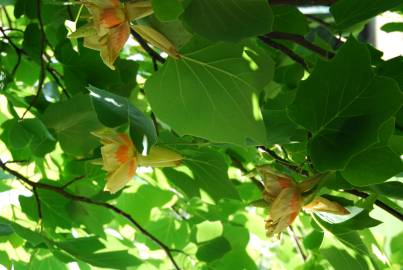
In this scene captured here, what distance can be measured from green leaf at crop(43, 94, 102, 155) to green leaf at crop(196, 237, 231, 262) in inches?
7.4

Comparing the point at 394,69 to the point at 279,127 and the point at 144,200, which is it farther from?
the point at 144,200

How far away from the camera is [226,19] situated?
1.01ft

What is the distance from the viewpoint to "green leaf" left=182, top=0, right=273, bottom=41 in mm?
307

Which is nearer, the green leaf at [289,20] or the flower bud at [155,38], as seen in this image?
the flower bud at [155,38]

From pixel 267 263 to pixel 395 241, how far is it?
778mm

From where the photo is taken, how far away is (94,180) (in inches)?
24.8

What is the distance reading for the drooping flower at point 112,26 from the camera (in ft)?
1.00

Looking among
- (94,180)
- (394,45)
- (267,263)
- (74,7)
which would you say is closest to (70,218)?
(94,180)

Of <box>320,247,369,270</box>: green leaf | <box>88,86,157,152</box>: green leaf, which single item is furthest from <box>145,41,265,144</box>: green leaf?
<box>320,247,369,270</box>: green leaf

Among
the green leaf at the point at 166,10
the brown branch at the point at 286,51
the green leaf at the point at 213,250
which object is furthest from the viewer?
the green leaf at the point at 213,250

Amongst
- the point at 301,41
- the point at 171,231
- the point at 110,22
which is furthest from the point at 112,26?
the point at 171,231

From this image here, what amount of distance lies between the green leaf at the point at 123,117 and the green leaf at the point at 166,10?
0.07 metres

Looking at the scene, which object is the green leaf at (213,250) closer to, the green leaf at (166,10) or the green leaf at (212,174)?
the green leaf at (212,174)

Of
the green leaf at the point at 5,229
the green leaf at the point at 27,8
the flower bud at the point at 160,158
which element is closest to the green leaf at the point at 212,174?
the flower bud at the point at 160,158
